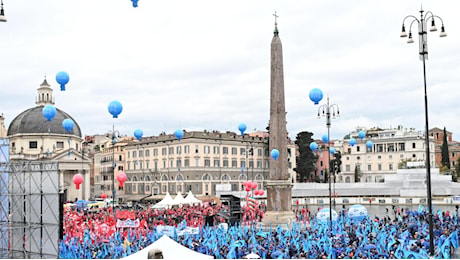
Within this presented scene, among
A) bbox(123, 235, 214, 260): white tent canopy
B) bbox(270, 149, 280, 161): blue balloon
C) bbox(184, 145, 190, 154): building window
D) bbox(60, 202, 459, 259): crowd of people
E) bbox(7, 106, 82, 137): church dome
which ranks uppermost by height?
bbox(7, 106, 82, 137): church dome

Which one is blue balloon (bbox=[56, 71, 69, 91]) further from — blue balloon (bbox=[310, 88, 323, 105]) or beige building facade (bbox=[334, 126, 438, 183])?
beige building facade (bbox=[334, 126, 438, 183])

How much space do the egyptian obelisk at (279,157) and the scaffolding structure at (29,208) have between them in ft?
39.5

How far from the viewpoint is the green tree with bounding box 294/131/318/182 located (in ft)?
252

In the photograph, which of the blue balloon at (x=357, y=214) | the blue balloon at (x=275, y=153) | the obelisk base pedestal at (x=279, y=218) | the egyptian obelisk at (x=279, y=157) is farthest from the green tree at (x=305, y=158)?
the blue balloon at (x=275, y=153)

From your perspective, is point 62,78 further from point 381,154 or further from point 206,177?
point 381,154

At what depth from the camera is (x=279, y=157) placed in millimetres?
26672

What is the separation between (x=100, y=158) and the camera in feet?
279

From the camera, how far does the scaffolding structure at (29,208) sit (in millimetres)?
17156

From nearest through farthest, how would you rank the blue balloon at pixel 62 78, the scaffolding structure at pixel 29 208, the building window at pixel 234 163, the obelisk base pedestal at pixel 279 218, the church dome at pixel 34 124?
the scaffolding structure at pixel 29 208 → the blue balloon at pixel 62 78 → the obelisk base pedestal at pixel 279 218 → the church dome at pixel 34 124 → the building window at pixel 234 163

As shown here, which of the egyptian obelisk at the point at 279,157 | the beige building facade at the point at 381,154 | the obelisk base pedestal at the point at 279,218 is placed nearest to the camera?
the obelisk base pedestal at the point at 279,218

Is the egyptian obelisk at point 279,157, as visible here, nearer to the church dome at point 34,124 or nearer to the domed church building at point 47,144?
the domed church building at point 47,144

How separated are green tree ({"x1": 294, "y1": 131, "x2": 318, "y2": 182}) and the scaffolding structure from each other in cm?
6033

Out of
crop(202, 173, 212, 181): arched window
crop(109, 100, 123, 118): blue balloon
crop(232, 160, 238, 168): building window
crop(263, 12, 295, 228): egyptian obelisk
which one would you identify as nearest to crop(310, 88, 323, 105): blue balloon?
crop(263, 12, 295, 228): egyptian obelisk

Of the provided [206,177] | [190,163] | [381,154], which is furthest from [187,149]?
[381,154]
